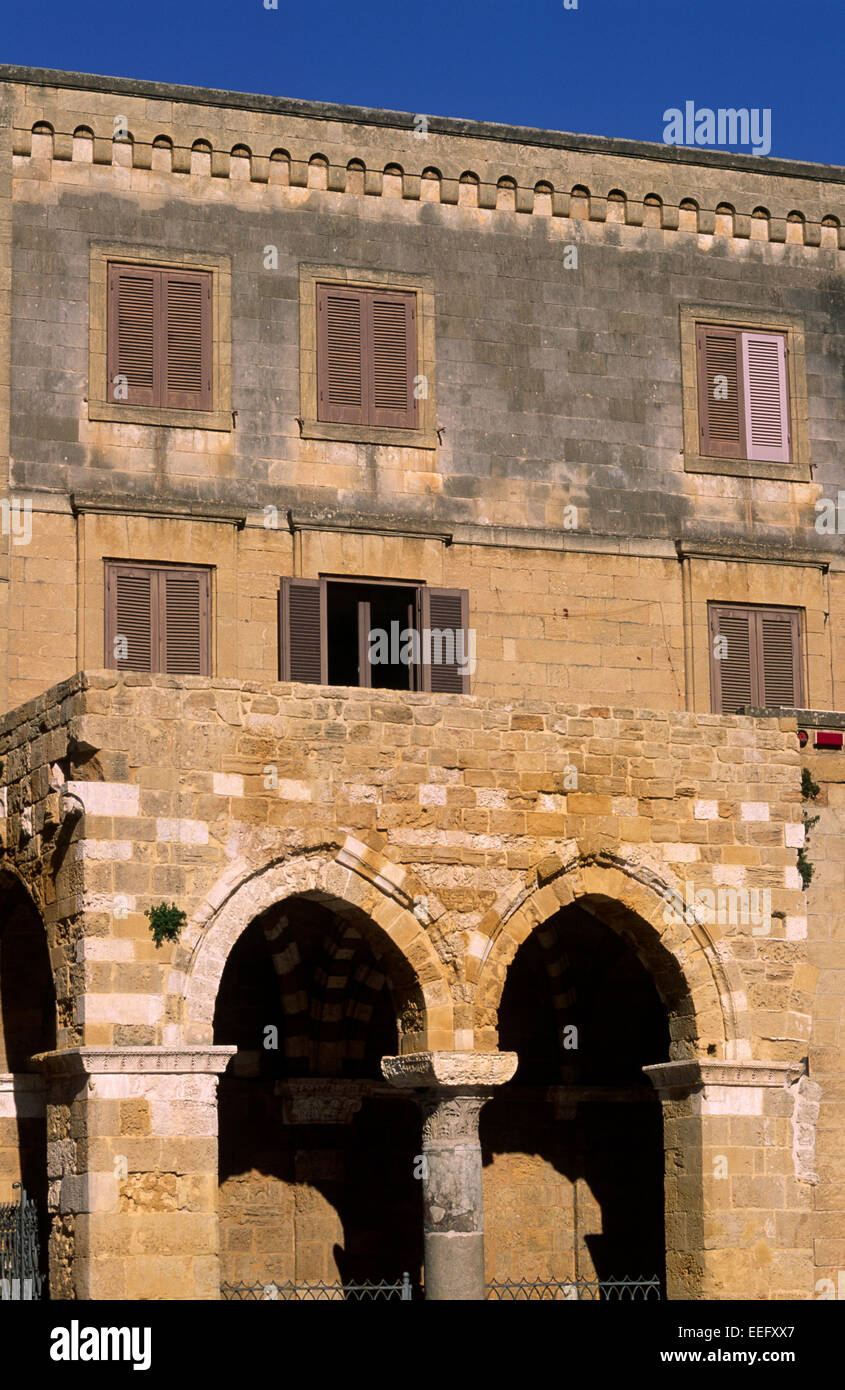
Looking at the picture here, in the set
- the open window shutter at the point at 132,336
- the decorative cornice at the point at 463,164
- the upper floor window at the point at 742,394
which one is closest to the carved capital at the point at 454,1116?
the open window shutter at the point at 132,336

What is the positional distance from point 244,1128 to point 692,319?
10.5 meters

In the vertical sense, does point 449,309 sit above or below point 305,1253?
above

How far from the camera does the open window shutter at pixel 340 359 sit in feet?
86.7

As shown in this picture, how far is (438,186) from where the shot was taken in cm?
2727

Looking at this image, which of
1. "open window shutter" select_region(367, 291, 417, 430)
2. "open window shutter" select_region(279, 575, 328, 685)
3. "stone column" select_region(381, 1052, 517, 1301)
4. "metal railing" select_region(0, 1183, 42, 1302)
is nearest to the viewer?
"metal railing" select_region(0, 1183, 42, 1302)

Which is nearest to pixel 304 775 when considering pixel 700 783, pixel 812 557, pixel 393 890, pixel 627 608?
pixel 393 890

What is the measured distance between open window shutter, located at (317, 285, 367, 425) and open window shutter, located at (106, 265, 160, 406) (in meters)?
1.84

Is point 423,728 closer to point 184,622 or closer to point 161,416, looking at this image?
point 184,622

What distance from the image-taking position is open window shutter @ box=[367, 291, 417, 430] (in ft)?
87.2

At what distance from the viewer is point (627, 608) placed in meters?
27.0

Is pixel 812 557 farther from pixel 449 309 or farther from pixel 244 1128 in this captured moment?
pixel 244 1128

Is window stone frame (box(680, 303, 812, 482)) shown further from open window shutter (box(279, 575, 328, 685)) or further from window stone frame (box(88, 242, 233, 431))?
window stone frame (box(88, 242, 233, 431))

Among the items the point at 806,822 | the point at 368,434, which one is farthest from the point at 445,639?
the point at 806,822

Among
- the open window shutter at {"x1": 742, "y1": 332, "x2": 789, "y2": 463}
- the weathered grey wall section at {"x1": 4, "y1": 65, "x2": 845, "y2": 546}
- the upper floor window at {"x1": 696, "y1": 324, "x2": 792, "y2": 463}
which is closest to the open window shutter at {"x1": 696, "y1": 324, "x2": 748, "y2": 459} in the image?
the upper floor window at {"x1": 696, "y1": 324, "x2": 792, "y2": 463}
